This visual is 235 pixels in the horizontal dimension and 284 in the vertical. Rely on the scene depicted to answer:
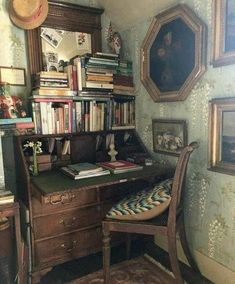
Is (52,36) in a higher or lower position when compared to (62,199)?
higher

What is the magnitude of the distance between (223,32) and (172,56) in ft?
1.41

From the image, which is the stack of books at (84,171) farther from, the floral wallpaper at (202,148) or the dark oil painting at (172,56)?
the dark oil painting at (172,56)

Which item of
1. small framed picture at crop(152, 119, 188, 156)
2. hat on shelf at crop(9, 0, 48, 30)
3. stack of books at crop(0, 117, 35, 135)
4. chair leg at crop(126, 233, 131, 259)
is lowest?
chair leg at crop(126, 233, 131, 259)

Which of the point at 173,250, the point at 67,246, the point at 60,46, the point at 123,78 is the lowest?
the point at 67,246

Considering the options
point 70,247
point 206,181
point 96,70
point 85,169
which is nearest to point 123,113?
point 96,70

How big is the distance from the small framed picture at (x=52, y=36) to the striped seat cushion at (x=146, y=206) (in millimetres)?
1384

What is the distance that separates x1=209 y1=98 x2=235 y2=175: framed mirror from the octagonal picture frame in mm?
275

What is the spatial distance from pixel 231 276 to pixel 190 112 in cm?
110

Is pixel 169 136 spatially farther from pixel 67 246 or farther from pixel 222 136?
pixel 67 246

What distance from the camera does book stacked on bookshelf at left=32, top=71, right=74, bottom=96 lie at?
197cm

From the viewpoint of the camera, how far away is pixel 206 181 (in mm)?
1856

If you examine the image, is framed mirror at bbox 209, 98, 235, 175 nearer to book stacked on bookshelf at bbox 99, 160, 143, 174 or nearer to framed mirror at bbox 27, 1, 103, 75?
book stacked on bookshelf at bbox 99, 160, 143, 174

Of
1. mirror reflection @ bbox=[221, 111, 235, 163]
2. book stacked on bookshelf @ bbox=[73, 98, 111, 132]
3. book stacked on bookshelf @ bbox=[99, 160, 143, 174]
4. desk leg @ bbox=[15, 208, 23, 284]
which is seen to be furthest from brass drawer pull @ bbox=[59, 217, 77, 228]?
mirror reflection @ bbox=[221, 111, 235, 163]

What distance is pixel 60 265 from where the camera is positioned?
6.95 feet
